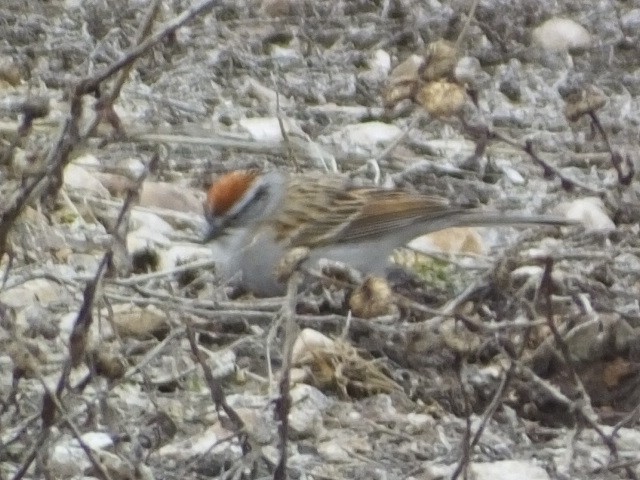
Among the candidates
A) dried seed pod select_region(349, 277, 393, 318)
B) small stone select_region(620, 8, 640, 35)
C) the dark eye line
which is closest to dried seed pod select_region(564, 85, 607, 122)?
dried seed pod select_region(349, 277, 393, 318)

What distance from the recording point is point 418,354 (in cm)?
383

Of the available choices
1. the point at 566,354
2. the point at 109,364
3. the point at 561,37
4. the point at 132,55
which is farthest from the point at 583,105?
the point at 561,37

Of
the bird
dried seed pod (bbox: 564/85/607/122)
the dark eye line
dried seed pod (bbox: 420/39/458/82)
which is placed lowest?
the bird

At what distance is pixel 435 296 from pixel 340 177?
0.69 metres

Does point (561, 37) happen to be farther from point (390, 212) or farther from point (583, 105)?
point (583, 105)

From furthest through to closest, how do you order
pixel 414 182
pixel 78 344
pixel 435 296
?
pixel 414 182 → pixel 435 296 → pixel 78 344

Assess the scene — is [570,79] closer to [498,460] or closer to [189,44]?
[189,44]

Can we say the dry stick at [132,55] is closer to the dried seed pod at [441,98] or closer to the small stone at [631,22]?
the dried seed pod at [441,98]

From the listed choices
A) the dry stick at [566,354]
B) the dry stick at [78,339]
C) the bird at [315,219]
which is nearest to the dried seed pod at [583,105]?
the dry stick at [566,354]

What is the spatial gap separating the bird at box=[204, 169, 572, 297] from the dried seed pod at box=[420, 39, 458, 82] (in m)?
1.38

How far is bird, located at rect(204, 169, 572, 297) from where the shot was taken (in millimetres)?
4266

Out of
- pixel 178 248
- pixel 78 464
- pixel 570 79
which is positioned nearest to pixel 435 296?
pixel 178 248

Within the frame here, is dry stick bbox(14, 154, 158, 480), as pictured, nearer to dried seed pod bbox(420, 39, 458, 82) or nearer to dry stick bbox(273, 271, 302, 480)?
dry stick bbox(273, 271, 302, 480)

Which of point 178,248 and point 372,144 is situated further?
point 372,144
